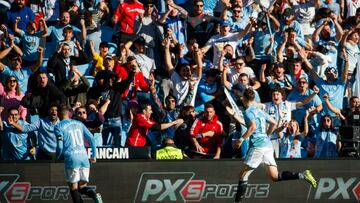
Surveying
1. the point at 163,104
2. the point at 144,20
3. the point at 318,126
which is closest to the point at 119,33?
the point at 144,20

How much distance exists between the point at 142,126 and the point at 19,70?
9.14 feet

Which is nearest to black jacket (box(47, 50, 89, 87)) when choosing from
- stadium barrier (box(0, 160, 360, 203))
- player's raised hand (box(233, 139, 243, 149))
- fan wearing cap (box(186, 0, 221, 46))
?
stadium barrier (box(0, 160, 360, 203))

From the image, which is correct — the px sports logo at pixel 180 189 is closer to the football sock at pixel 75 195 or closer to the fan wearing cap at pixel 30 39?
the football sock at pixel 75 195

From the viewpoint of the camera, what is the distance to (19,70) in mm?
18203

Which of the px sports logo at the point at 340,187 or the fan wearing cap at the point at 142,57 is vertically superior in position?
the fan wearing cap at the point at 142,57

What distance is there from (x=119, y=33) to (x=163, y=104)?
204cm

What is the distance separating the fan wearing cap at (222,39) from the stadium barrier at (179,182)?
3.24 m

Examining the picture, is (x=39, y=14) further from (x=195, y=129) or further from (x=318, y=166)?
(x=318, y=166)

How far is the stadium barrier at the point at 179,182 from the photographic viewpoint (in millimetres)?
16344

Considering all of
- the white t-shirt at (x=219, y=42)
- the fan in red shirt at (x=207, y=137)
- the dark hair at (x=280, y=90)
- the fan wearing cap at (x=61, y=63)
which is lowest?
the fan in red shirt at (x=207, y=137)

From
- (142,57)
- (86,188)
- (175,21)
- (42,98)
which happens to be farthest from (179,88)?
(86,188)

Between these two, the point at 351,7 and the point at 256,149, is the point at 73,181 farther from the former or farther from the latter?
the point at 351,7

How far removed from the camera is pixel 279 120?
18250mm

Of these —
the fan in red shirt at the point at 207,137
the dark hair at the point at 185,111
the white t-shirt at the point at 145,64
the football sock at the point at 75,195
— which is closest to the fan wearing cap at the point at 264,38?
the white t-shirt at the point at 145,64
